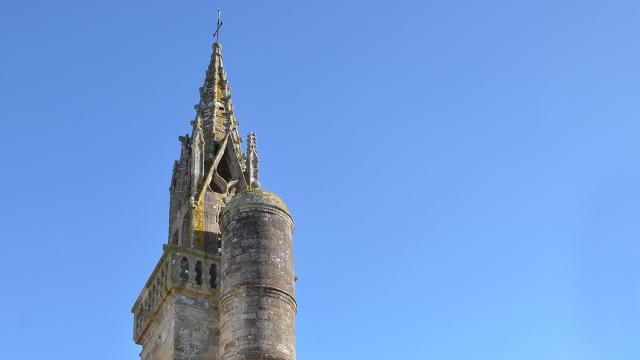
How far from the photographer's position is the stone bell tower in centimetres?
1831

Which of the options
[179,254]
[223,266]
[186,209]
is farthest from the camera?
[186,209]

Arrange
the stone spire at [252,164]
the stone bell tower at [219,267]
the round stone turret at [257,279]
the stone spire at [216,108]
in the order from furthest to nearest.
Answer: the stone spire at [216,108]
the stone spire at [252,164]
the stone bell tower at [219,267]
the round stone turret at [257,279]

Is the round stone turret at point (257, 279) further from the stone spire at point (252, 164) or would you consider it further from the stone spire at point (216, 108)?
the stone spire at point (216, 108)

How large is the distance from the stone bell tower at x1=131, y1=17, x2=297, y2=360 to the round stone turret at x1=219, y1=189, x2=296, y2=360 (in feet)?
0.06

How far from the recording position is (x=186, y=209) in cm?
2292

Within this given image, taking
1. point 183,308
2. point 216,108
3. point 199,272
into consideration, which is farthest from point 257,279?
point 216,108

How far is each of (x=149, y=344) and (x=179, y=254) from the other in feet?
7.57

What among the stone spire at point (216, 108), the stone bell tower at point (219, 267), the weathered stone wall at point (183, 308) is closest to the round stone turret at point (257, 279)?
the stone bell tower at point (219, 267)

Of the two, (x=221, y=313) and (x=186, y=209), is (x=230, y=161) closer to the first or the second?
(x=186, y=209)

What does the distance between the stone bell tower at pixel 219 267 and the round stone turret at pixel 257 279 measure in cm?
2

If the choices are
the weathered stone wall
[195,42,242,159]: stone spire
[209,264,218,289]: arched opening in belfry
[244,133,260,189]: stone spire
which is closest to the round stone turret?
the weathered stone wall

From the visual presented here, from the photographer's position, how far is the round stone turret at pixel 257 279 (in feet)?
58.9

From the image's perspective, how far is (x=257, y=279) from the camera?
18.6 m

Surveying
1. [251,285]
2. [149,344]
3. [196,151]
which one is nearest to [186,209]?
[196,151]
